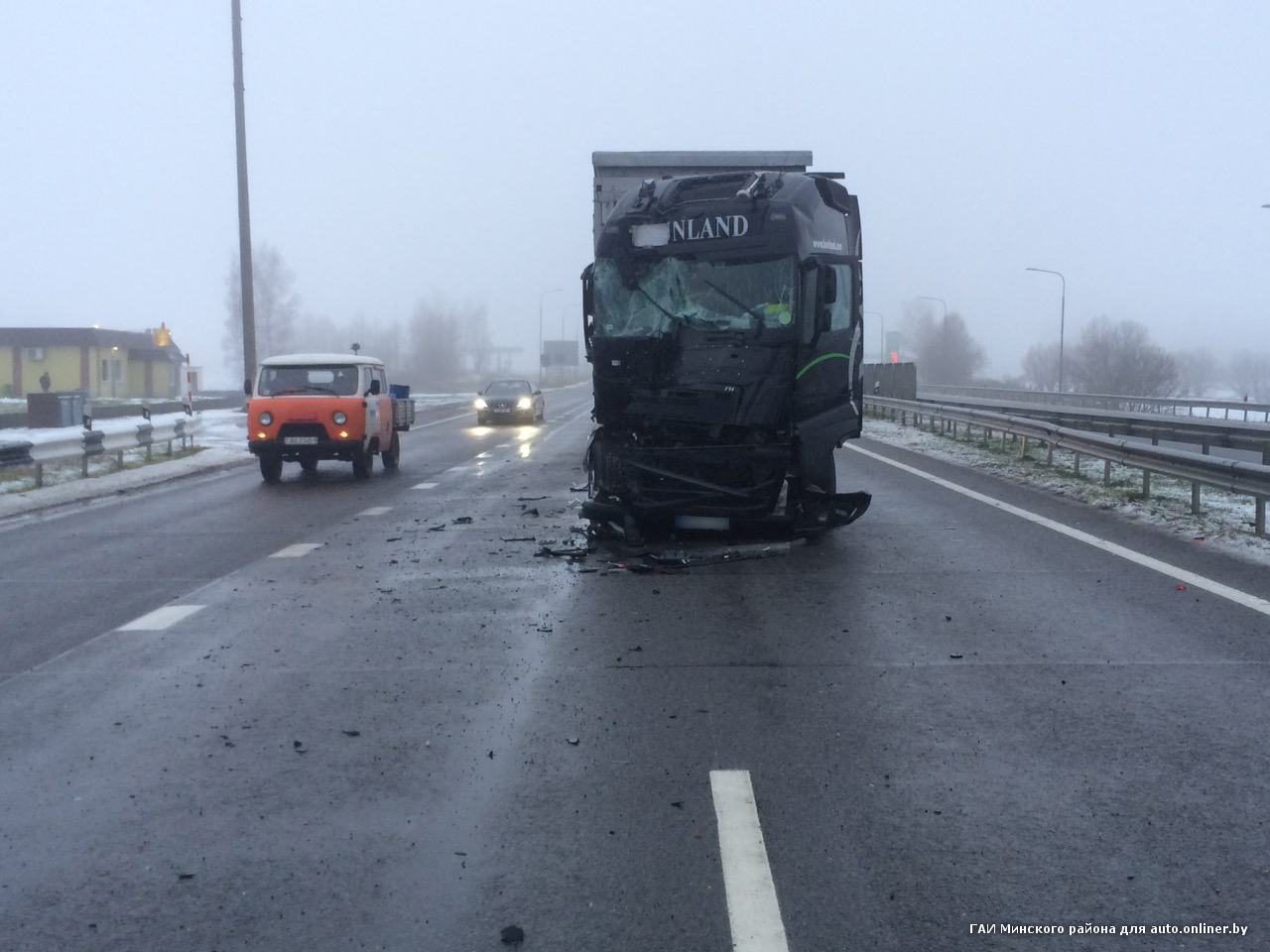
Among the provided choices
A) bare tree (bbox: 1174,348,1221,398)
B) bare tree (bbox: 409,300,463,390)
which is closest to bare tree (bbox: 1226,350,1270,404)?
bare tree (bbox: 1174,348,1221,398)

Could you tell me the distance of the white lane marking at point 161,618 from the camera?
8773 millimetres

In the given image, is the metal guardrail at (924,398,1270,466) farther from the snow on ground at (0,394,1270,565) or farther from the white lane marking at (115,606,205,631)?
the white lane marking at (115,606,205,631)

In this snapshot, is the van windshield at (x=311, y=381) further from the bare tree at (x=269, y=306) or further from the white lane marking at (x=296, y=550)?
the bare tree at (x=269, y=306)

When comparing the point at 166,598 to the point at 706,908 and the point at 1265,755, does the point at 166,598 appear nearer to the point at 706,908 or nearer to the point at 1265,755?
the point at 706,908

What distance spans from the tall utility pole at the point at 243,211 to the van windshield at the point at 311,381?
9585 mm

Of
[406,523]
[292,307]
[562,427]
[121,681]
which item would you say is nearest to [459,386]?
[292,307]

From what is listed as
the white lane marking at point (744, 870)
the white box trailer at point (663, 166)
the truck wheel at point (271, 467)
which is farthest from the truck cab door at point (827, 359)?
the truck wheel at point (271, 467)

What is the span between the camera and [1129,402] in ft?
161

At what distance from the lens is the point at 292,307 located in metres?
116

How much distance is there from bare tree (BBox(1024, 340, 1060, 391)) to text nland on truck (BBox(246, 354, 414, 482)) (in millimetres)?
84033

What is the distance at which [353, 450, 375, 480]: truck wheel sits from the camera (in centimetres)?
2020

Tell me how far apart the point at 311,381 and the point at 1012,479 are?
11022 mm

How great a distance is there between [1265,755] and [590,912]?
3.27m

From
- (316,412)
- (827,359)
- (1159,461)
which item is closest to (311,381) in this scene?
(316,412)
